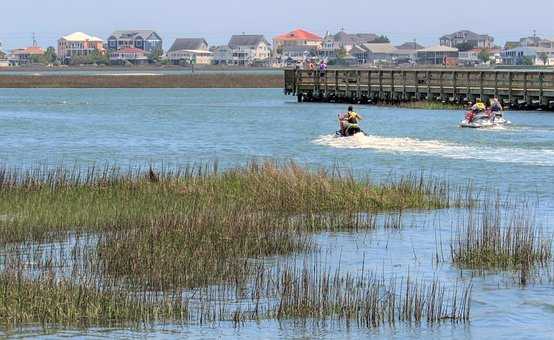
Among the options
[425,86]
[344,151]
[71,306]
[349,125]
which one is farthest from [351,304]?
[425,86]

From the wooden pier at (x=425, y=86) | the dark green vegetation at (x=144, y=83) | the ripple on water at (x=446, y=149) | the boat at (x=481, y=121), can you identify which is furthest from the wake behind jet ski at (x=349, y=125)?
the dark green vegetation at (x=144, y=83)

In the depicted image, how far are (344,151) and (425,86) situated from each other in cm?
4071

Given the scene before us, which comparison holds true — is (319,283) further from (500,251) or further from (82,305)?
(500,251)

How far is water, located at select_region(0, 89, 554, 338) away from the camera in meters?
18.5

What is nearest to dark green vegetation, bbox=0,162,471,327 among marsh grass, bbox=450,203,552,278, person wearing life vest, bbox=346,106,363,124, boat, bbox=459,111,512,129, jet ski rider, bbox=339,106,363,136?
marsh grass, bbox=450,203,552,278

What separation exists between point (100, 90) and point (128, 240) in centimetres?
13343

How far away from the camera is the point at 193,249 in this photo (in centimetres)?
2086

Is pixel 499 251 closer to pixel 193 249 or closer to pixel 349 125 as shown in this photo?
pixel 193 249

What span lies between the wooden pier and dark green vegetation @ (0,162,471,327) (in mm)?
49808

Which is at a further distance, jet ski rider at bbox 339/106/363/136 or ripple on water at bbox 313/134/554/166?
jet ski rider at bbox 339/106/363/136

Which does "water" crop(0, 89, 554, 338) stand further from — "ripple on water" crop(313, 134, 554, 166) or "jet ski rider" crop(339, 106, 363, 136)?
"jet ski rider" crop(339, 106, 363, 136)

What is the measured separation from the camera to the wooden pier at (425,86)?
7975cm

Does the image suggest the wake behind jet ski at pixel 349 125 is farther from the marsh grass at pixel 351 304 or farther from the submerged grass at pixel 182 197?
the marsh grass at pixel 351 304

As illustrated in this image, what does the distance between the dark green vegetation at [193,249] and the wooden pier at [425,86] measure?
4981 cm
